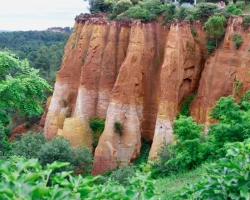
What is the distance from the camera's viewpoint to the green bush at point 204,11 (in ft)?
71.8

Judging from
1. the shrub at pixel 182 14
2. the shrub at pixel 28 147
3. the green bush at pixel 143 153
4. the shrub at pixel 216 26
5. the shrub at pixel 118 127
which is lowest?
the green bush at pixel 143 153

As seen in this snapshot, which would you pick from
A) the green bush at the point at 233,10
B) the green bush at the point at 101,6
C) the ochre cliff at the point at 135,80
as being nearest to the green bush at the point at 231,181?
the ochre cliff at the point at 135,80

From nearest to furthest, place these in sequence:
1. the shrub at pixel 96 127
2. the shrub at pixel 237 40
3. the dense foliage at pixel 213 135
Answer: the dense foliage at pixel 213 135
the shrub at pixel 237 40
the shrub at pixel 96 127

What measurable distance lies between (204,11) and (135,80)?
5.55 metres

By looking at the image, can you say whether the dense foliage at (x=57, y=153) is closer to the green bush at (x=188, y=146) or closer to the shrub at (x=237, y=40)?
the green bush at (x=188, y=146)

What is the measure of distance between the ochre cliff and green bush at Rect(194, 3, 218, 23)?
0.55 m

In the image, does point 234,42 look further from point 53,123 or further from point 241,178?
point 241,178

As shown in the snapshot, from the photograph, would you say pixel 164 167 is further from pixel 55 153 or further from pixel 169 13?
pixel 169 13

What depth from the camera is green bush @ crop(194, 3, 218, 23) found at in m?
21.9

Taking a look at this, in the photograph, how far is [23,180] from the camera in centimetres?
264

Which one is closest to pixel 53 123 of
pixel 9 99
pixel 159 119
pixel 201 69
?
pixel 159 119

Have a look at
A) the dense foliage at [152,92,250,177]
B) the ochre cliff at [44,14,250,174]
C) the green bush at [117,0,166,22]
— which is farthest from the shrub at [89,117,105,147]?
the dense foliage at [152,92,250,177]

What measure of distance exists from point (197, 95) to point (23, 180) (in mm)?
19387

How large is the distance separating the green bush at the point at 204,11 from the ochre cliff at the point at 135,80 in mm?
547
